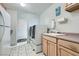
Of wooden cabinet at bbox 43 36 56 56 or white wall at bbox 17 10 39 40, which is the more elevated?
white wall at bbox 17 10 39 40

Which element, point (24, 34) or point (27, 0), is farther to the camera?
point (24, 34)

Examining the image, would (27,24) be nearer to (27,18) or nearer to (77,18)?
(27,18)

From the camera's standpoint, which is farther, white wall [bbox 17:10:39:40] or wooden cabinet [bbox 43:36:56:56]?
white wall [bbox 17:10:39:40]

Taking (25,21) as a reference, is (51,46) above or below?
below

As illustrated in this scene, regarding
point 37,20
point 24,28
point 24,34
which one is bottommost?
point 24,34

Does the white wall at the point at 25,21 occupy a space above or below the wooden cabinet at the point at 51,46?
above

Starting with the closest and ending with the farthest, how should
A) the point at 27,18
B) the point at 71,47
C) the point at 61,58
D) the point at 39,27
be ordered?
the point at 61,58, the point at 71,47, the point at 39,27, the point at 27,18

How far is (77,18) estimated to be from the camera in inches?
84.7

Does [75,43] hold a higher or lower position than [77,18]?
lower

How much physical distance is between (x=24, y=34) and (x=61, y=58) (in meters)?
6.26

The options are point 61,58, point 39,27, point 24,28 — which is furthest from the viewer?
point 24,28

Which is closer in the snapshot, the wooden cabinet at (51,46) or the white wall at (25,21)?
the wooden cabinet at (51,46)

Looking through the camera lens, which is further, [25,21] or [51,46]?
[25,21]

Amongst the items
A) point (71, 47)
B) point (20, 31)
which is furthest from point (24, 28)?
point (71, 47)
